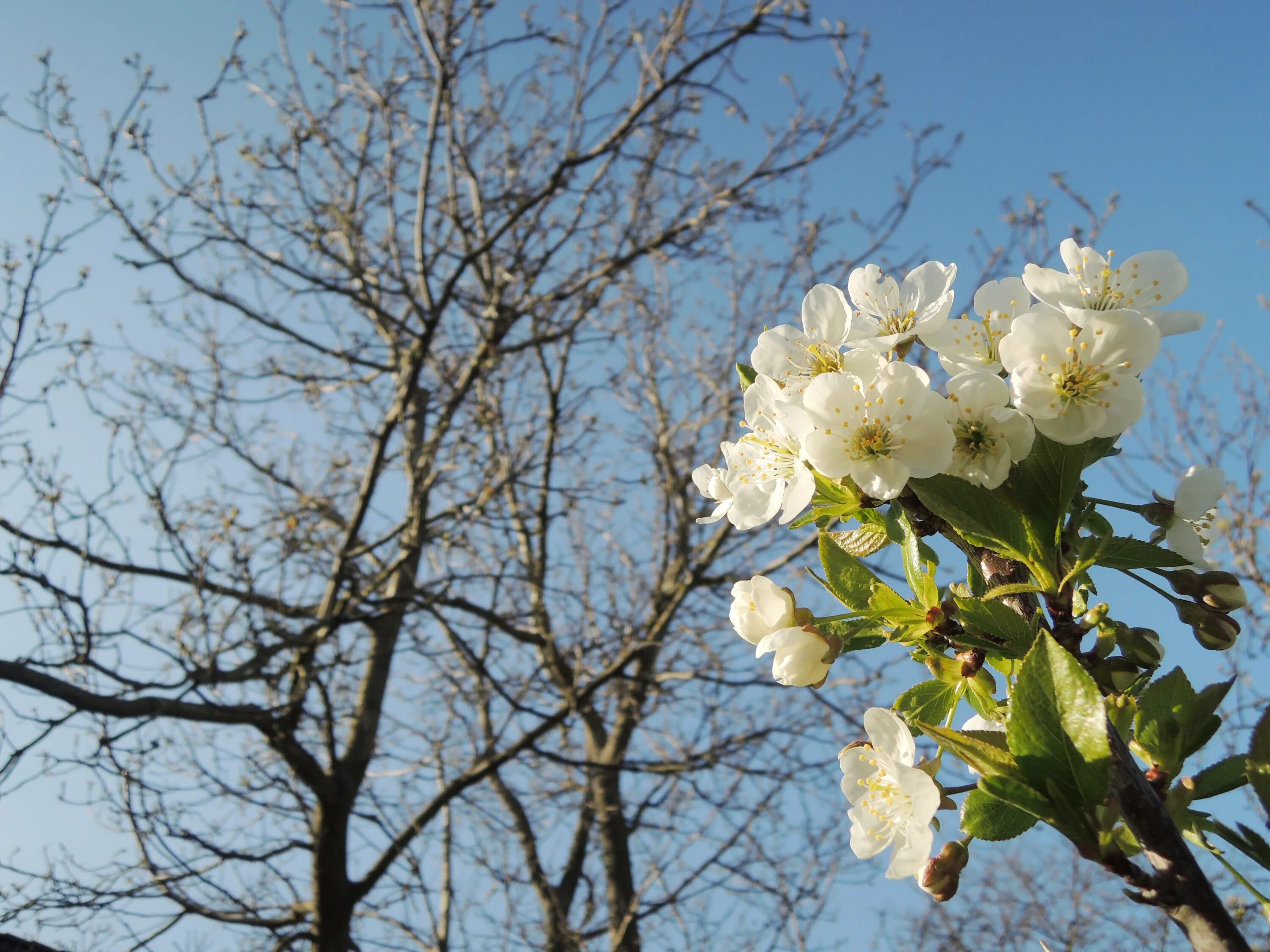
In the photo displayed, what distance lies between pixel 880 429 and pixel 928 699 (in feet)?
0.81

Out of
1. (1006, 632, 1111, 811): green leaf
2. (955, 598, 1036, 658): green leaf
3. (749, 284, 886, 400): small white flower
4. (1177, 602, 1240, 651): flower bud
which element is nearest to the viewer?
(1006, 632, 1111, 811): green leaf

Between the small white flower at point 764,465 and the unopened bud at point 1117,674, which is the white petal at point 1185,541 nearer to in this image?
the unopened bud at point 1117,674

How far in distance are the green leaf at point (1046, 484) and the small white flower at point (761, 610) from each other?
0.23 meters

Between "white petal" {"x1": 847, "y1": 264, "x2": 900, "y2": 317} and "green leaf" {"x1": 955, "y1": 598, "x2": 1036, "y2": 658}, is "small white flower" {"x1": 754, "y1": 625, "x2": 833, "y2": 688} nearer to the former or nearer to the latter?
"green leaf" {"x1": 955, "y1": 598, "x2": 1036, "y2": 658}

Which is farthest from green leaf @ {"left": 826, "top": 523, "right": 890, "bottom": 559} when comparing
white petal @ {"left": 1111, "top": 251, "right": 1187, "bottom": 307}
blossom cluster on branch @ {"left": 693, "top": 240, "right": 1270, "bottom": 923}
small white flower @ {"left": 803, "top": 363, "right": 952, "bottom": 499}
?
white petal @ {"left": 1111, "top": 251, "right": 1187, "bottom": 307}

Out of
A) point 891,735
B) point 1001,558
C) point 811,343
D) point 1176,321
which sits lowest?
point 891,735

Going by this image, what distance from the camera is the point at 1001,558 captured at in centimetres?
74

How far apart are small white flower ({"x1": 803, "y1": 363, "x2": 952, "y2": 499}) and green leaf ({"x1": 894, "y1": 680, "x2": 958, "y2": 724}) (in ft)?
0.57

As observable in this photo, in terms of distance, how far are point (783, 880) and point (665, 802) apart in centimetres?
85

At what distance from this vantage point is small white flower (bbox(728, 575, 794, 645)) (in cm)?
81

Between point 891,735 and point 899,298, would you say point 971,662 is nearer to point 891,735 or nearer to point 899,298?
point 891,735

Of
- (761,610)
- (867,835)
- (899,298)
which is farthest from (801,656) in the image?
(899,298)

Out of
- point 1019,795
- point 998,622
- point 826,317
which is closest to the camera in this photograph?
point 1019,795

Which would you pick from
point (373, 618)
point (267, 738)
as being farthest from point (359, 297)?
point (267, 738)
